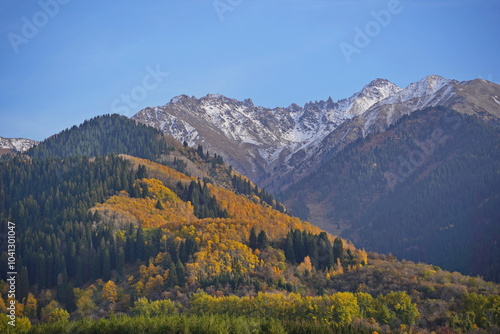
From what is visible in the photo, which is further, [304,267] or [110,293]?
[304,267]

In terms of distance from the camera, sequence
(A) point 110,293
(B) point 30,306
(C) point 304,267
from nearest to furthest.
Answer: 1. (B) point 30,306
2. (A) point 110,293
3. (C) point 304,267

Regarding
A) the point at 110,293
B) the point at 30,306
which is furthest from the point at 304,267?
the point at 30,306

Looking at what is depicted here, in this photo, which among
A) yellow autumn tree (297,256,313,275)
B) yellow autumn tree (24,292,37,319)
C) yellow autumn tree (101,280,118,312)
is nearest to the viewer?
yellow autumn tree (101,280,118,312)

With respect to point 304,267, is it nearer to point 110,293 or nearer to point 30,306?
point 110,293

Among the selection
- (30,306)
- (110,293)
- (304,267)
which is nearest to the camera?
(30,306)

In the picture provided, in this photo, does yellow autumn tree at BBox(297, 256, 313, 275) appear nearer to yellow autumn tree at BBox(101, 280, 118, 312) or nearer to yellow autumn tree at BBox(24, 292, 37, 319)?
yellow autumn tree at BBox(101, 280, 118, 312)

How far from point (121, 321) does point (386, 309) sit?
67314 mm

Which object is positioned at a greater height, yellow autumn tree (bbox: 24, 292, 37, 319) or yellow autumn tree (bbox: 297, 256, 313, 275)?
yellow autumn tree (bbox: 297, 256, 313, 275)

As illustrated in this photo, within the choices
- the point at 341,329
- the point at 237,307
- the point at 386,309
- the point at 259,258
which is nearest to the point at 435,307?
the point at 386,309

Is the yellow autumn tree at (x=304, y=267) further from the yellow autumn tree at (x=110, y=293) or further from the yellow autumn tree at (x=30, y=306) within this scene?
the yellow autumn tree at (x=30, y=306)

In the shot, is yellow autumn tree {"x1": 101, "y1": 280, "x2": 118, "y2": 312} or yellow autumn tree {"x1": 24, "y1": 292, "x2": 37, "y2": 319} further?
yellow autumn tree {"x1": 24, "y1": 292, "x2": 37, "y2": 319}

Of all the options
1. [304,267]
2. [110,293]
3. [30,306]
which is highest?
[304,267]

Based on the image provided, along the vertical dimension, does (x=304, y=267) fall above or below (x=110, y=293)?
above

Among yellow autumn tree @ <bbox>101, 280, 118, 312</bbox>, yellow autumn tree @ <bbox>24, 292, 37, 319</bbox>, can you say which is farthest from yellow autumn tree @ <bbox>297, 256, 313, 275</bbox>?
yellow autumn tree @ <bbox>24, 292, 37, 319</bbox>
